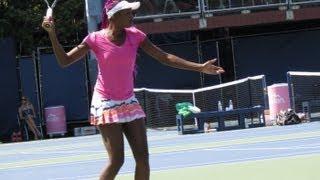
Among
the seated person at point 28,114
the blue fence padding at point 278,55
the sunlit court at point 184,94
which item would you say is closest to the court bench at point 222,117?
the sunlit court at point 184,94

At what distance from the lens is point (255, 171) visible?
8961 millimetres

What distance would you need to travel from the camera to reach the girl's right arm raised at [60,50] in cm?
572

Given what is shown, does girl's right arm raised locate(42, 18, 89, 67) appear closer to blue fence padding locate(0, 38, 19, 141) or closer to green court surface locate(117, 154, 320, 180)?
green court surface locate(117, 154, 320, 180)

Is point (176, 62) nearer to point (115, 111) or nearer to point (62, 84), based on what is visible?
point (115, 111)

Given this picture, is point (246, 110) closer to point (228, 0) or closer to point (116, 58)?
point (228, 0)

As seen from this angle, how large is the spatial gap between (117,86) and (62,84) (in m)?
19.2

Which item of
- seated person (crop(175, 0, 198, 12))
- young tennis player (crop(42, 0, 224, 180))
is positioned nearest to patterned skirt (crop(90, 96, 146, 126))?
young tennis player (crop(42, 0, 224, 180))

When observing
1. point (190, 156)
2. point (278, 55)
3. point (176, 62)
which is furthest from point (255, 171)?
point (278, 55)

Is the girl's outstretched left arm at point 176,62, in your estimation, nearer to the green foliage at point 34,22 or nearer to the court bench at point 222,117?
the court bench at point 222,117

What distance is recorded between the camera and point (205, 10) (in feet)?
76.9

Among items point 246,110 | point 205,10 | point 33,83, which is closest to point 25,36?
point 33,83

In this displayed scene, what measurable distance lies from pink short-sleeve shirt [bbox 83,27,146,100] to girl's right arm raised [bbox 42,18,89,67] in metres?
0.09

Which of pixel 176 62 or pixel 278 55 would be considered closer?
pixel 176 62

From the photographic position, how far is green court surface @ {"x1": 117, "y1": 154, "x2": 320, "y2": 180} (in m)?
8.46
